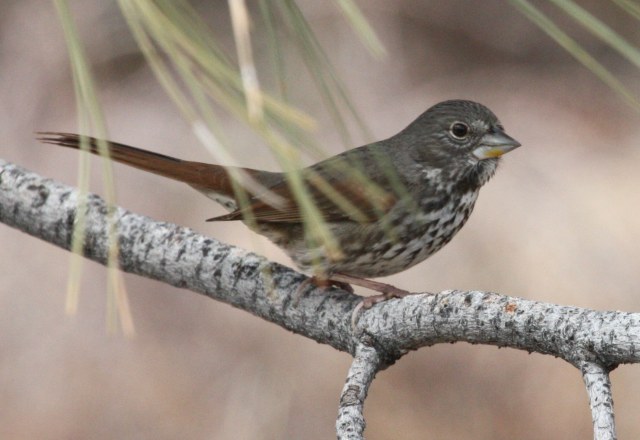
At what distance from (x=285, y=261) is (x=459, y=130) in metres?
1.31

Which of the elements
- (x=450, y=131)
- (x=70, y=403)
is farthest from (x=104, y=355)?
(x=450, y=131)

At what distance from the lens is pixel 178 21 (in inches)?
69.9

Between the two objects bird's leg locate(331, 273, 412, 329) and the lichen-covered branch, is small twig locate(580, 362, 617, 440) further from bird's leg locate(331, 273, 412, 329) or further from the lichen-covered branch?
the lichen-covered branch

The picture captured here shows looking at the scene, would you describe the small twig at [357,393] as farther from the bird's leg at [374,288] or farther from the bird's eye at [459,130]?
the bird's eye at [459,130]

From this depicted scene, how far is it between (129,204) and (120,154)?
205 cm

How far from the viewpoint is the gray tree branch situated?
2139mm

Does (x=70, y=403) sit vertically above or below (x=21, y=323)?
below

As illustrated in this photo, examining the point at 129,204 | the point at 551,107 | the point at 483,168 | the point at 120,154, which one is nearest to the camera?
the point at 120,154

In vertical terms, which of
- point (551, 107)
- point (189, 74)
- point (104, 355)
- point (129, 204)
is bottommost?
point (189, 74)

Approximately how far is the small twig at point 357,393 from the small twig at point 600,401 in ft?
1.53

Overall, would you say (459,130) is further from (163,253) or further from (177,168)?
(163,253)

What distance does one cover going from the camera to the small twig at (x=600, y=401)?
70.5 inches

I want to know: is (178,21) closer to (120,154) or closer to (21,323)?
(120,154)

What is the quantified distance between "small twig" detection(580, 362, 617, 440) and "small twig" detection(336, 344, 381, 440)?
46cm
